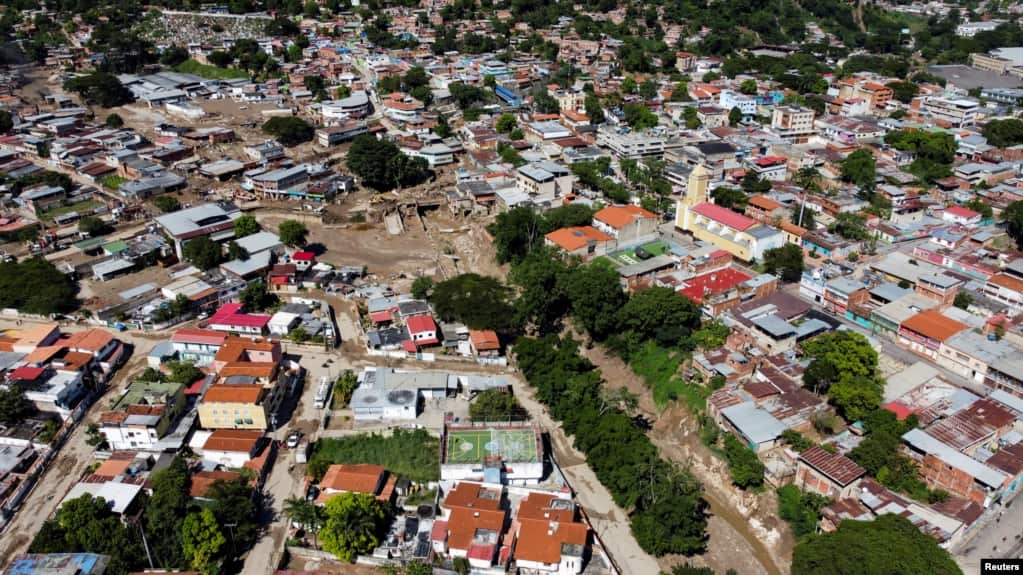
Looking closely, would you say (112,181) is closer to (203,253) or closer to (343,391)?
(203,253)

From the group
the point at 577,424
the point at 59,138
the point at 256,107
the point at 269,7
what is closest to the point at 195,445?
the point at 577,424

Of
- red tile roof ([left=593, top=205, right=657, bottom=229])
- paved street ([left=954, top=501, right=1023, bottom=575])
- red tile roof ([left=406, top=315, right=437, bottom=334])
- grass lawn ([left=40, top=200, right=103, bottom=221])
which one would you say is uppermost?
red tile roof ([left=593, top=205, right=657, bottom=229])

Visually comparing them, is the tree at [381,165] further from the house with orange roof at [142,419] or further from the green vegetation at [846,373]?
the green vegetation at [846,373]

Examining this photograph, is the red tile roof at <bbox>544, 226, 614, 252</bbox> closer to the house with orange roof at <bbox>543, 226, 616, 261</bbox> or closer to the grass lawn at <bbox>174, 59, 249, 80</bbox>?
the house with orange roof at <bbox>543, 226, 616, 261</bbox>

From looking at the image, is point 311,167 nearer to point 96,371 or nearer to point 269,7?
point 96,371

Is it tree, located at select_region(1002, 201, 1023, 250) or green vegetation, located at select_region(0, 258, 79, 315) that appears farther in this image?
tree, located at select_region(1002, 201, 1023, 250)

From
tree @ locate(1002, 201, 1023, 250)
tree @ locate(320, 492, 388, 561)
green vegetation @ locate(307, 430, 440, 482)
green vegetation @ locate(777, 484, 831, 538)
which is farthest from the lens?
tree @ locate(1002, 201, 1023, 250)

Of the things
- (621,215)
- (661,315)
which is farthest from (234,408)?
(621,215)

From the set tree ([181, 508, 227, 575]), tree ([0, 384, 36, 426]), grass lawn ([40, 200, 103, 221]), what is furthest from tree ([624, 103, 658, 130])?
tree ([181, 508, 227, 575])
